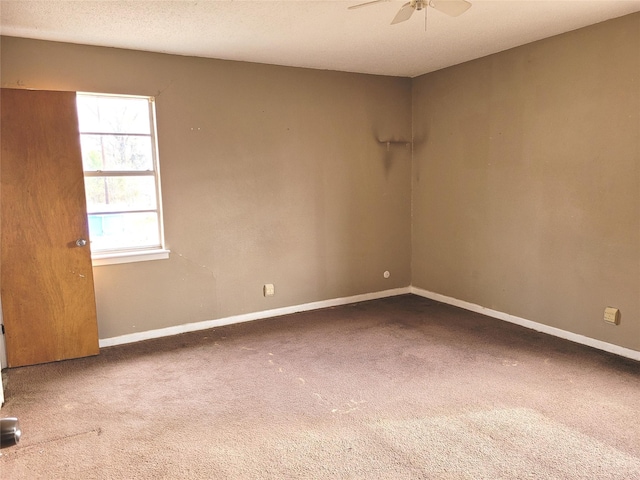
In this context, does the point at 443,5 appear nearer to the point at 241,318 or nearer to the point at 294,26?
the point at 294,26

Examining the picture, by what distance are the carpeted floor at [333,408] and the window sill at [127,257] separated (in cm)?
71

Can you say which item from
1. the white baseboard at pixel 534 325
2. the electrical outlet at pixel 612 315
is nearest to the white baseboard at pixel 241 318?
the white baseboard at pixel 534 325

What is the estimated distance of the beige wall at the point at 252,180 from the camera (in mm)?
3744

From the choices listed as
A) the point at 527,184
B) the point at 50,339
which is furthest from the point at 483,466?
the point at 50,339

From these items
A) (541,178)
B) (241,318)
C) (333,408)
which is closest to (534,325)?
(541,178)

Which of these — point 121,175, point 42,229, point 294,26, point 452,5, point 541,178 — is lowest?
point 42,229

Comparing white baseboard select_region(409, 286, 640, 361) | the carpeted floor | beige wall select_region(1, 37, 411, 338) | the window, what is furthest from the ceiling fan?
white baseboard select_region(409, 286, 640, 361)

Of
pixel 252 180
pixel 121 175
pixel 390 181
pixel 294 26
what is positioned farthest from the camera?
pixel 390 181

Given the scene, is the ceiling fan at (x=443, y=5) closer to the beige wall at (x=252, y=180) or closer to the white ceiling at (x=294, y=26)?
the white ceiling at (x=294, y=26)

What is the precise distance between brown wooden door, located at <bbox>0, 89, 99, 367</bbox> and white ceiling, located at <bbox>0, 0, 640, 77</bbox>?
59cm

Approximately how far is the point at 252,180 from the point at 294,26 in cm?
149

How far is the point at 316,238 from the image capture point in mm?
4660

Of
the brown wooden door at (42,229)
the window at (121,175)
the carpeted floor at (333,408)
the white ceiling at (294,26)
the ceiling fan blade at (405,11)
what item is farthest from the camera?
the window at (121,175)

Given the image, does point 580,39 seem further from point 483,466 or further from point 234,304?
point 234,304
